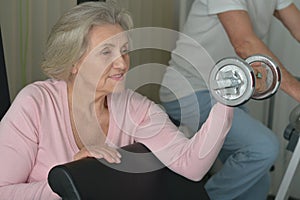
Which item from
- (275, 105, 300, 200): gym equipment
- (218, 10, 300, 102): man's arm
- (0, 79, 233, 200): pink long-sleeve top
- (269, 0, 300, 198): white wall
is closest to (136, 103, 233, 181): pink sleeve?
(0, 79, 233, 200): pink long-sleeve top

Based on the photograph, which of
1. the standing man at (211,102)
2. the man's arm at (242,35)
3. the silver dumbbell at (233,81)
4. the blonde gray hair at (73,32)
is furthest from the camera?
the standing man at (211,102)

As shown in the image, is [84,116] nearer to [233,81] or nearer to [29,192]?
[29,192]

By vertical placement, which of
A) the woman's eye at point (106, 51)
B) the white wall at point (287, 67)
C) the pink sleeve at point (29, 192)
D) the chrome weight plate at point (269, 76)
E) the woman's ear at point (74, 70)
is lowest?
the white wall at point (287, 67)

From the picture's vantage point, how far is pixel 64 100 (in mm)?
1546

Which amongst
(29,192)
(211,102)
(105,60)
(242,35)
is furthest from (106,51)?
(211,102)

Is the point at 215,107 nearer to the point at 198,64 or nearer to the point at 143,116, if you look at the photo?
the point at 143,116

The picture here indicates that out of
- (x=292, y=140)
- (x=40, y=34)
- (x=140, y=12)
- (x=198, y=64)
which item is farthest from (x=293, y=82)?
(x=140, y=12)

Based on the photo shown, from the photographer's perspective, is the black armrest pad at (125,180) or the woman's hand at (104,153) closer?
the black armrest pad at (125,180)

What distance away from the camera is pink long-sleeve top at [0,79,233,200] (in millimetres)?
1407

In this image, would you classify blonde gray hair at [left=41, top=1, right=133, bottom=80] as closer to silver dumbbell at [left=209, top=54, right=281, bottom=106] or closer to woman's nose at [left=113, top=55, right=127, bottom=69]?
woman's nose at [left=113, top=55, right=127, bottom=69]

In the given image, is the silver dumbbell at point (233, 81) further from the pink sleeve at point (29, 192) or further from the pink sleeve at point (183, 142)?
the pink sleeve at point (29, 192)

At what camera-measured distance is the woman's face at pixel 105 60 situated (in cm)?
152

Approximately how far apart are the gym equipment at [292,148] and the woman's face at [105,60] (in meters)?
0.88

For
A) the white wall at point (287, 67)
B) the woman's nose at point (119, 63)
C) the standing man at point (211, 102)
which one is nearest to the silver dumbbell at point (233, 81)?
the woman's nose at point (119, 63)
